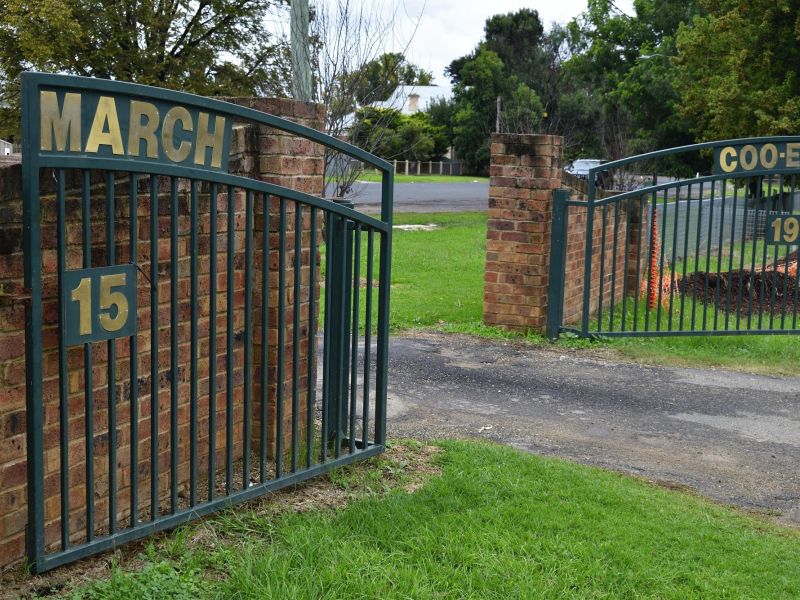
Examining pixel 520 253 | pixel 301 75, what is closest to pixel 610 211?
pixel 520 253

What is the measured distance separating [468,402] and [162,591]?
3.74 meters

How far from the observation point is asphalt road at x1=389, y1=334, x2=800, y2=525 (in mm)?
5543

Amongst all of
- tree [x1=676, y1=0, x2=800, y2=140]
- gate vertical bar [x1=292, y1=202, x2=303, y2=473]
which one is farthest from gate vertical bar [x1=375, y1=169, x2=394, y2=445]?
tree [x1=676, y1=0, x2=800, y2=140]

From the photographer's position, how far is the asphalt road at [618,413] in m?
5.54

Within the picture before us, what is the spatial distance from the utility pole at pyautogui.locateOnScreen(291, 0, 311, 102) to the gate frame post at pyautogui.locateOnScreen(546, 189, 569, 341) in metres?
3.79

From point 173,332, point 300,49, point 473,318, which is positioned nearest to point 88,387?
point 173,332

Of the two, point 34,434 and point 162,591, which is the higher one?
point 34,434

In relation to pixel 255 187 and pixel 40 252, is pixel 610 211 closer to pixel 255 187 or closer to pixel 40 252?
pixel 255 187

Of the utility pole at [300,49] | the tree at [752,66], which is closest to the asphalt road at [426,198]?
the tree at [752,66]

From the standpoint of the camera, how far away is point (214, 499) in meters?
4.11

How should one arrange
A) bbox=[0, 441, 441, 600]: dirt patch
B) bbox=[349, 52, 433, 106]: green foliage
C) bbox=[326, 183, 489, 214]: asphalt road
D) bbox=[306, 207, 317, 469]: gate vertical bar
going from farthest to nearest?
1. bbox=[326, 183, 489, 214]: asphalt road
2. bbox=[349, 52, 433, 106]: green foliage
3. bbox=[306, 207, 317, 469]: gate vertical bar
4. bbox=[0, 441, 441, 600]: dirt patch

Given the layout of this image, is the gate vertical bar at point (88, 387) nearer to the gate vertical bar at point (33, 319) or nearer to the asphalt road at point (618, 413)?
the gate vertical bar at point (33, 319)

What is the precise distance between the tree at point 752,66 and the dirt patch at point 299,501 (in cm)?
1822

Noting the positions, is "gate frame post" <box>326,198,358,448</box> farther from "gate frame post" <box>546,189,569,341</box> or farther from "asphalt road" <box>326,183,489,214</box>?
"asphalt road" <box>326,183,489,214</box>
